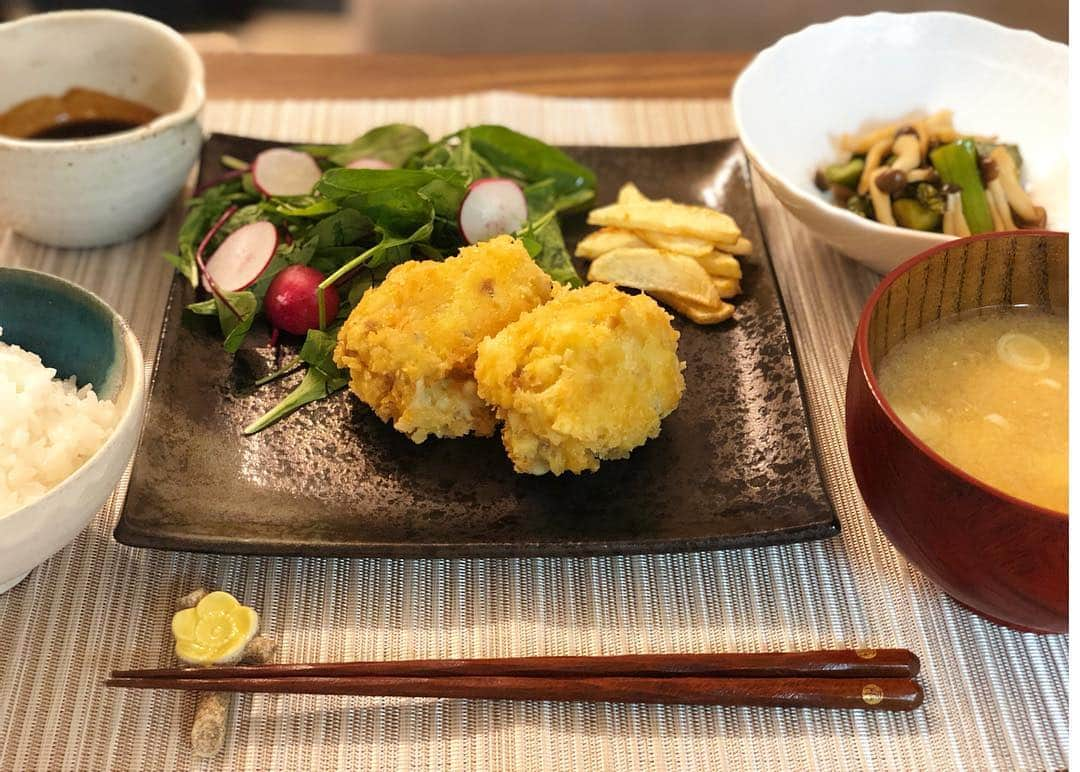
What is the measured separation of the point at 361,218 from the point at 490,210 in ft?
1.08

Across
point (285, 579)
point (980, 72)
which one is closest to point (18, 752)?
point (285, 579)

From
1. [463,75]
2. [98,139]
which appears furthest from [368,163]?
[463,75]

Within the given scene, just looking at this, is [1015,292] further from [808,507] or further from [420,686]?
[420,686]

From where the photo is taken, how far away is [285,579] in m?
2.04

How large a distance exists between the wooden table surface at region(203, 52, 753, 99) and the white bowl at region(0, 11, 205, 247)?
0.53 metres

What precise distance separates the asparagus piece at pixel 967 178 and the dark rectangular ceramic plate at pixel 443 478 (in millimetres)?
593

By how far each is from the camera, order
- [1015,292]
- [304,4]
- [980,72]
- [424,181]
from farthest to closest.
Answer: [304,4], [980,72], [424,181], [1015,292]

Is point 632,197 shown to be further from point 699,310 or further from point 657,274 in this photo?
point 699,310

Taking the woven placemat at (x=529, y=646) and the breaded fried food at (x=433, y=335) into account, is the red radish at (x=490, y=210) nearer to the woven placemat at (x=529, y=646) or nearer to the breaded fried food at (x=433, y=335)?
the breaded fried food at (x=433, y=335)

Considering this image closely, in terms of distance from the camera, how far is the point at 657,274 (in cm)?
259

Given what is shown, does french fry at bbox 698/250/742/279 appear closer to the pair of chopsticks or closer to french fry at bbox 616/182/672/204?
french fry at bbox 616/182/672/204

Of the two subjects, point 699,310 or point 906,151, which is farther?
point 906,151

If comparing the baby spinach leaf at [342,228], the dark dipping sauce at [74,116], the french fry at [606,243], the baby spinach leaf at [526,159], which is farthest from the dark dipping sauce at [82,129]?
the french fry at [606,243]

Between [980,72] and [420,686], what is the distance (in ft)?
7.65
